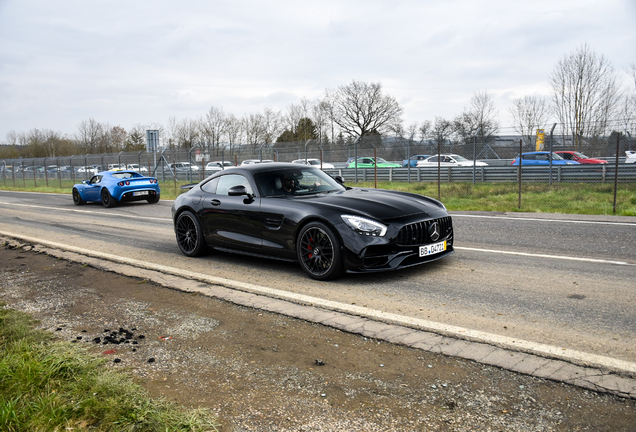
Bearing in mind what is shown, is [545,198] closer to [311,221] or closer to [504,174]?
[504,174]

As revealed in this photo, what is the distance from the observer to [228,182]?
7324 millimetres

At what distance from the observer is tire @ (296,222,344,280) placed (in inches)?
228

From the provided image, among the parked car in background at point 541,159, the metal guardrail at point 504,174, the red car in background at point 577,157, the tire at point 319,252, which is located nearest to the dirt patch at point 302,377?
the tire at point 319,252

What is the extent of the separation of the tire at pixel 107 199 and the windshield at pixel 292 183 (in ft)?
39.4

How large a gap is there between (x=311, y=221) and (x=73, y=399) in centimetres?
346

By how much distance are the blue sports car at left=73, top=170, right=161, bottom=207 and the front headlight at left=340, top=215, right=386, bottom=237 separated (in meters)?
13.3

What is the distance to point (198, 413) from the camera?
285 centimetres

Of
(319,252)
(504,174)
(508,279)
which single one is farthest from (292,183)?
(504,174)

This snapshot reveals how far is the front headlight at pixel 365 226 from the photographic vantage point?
5.64 metres

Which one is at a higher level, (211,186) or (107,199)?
(211,186)

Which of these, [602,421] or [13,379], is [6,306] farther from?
[602,421]

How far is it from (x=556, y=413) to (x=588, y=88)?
43.1 metres

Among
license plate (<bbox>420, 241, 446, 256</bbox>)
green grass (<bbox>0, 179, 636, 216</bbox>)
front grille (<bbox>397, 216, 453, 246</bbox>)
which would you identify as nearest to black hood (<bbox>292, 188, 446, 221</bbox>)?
front grille (<bbox>397, 216, 453, 246</bbox>)

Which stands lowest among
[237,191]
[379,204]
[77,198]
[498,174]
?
[77,198]
